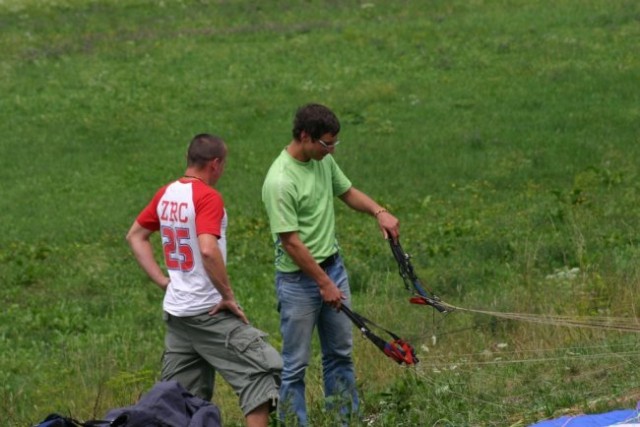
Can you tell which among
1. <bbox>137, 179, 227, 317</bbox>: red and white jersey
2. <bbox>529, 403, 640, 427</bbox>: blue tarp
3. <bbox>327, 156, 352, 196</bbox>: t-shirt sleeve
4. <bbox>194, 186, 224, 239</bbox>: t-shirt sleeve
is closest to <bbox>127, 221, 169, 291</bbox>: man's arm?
<bbox>137, 179, 227, 317</bbox>: red and white jersey

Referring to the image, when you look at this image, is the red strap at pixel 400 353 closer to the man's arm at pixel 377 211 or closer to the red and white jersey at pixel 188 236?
the man's arm at pixel 377 211

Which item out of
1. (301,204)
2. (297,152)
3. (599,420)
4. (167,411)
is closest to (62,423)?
(167,411)

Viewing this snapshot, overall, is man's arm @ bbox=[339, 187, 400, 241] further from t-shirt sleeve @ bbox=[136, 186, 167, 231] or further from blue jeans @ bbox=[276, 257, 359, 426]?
t-shirt sleeve @ bbox=[136, 186, 167, 231]

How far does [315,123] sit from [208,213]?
0.73m

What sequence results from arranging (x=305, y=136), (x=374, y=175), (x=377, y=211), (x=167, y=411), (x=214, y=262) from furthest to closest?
(x=374, y=175)
(x=377, y=211)
(x=305, y=136)
(x=214, y=262)
(x=167, y=411)

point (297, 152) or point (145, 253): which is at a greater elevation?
point (297, 152)

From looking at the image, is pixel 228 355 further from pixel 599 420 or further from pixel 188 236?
pixel 599 420

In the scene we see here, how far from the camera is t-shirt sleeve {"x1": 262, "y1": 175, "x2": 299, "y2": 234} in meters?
6.18

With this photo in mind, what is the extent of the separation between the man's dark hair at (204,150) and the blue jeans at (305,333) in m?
0.76

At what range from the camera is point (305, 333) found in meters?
6.40

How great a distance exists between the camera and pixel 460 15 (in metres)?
26.2

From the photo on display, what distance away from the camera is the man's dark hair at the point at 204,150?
6.05 metres

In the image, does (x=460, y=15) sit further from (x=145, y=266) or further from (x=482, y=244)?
(x=145, y=266)

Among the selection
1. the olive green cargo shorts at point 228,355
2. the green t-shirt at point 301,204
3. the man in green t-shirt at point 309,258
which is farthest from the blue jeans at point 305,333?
the olive green cargo shorts at point 228,355
